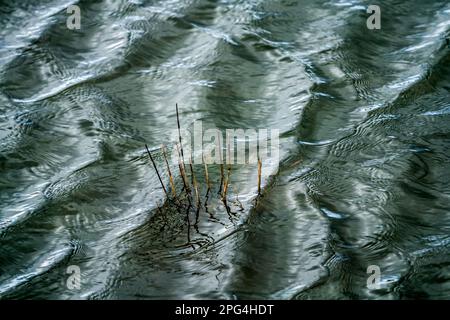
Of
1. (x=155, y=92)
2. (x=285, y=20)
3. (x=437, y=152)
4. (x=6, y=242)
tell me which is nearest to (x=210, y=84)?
(x=155, y=92)

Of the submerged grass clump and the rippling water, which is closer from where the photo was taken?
the rippling water

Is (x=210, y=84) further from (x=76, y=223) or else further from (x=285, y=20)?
(x=76, y=223)

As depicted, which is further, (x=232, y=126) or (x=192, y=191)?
(x=232, y=126)

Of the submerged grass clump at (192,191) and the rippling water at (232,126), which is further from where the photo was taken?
the submerged grass clump at (192,191)
